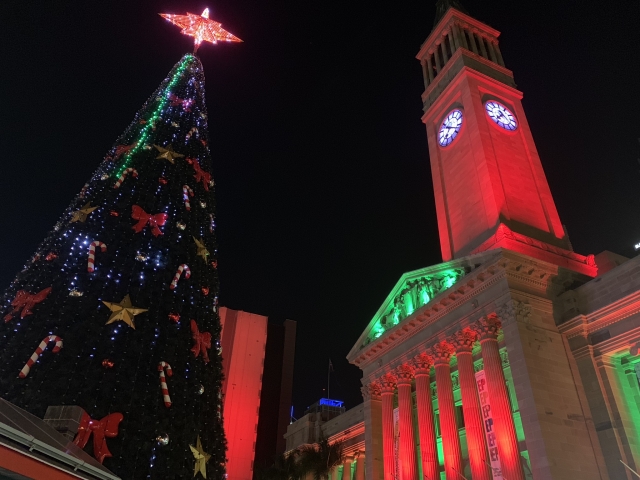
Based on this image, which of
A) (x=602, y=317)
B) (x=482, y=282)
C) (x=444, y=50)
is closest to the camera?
(x=602, y=317)

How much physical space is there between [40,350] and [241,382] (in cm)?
4577

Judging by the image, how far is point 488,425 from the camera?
83.8 ft

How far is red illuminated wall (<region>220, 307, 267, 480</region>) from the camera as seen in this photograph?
167 ft

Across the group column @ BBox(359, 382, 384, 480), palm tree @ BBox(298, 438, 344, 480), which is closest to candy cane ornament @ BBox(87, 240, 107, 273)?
column @ BBox(359, 382, 384, 480)

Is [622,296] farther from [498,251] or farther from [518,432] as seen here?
[518,432]

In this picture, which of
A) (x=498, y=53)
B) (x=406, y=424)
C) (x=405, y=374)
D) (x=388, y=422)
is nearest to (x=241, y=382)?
(x=388, y=422)

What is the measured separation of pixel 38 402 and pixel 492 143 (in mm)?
35893

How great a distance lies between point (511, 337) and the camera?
82.2ft

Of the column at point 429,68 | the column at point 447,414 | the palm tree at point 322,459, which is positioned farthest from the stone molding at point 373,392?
the column at point 429,68

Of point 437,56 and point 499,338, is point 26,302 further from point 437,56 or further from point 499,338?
point 437,56

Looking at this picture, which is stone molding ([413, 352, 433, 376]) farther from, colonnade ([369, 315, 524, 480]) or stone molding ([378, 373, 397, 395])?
stone molding ([378, 373, 397, 395])

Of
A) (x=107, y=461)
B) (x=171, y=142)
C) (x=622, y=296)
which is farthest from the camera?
(x=622, y=296)

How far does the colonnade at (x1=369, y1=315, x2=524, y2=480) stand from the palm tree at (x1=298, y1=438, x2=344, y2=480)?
9030mm

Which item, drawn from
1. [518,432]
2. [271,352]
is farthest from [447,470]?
[271,352]
